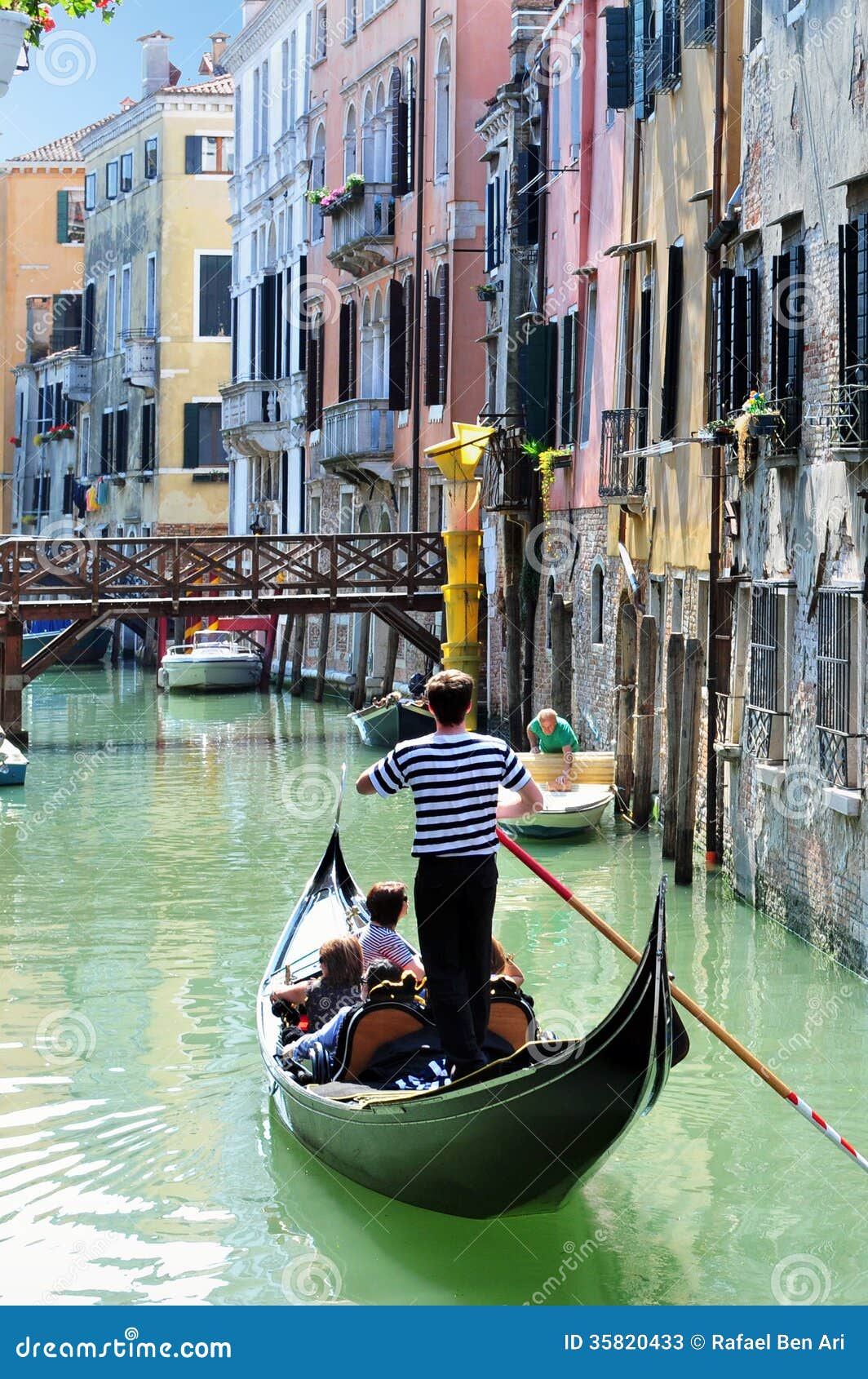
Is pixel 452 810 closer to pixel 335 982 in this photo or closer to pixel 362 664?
pixel 335 982

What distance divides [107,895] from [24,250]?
117 ft

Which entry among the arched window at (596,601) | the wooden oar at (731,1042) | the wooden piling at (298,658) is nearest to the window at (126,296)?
the wooden piling at (298,658)

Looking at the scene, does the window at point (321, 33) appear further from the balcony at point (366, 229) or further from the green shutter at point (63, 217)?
the green shutter at point (63, 217)

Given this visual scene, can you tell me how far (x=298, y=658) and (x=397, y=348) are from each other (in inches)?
216

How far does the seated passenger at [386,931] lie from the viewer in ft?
25.0

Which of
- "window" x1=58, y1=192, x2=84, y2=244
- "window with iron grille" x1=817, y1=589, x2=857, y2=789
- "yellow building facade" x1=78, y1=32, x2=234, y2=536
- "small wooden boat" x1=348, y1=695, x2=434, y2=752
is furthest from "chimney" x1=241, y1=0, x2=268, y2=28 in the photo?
"window with iron grille" x1=817, y1=589, x2=857, y2=789

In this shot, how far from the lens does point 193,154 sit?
121 feet

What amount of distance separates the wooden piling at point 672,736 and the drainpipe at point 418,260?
10.6m

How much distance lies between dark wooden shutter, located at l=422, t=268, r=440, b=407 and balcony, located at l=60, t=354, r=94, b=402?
784 inches

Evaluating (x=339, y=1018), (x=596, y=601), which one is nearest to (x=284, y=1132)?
(x=339, y=1018)

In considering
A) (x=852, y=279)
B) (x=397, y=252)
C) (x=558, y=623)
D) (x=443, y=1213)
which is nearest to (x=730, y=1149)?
(x=443, y=1213)

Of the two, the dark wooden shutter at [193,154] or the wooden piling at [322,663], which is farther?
the dark wooden shutter at [193,154]

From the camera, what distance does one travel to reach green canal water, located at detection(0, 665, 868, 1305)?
233 inches

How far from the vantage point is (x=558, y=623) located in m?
18.1
